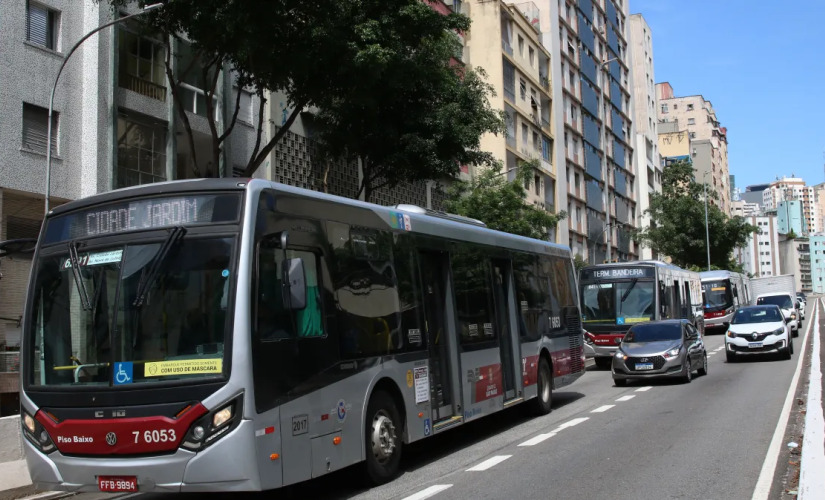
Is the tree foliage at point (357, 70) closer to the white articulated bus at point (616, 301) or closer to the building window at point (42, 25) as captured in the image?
the building window at point (42, 25)

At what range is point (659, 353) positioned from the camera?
18656 millimetres

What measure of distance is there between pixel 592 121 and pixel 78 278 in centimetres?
6304

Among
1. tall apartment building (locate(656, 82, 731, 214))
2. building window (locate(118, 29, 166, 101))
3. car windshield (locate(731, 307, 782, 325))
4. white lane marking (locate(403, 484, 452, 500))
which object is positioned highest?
tall apartment building (locate(656, 82, 731, 214))

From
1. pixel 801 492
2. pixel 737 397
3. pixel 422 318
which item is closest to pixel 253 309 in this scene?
pixel 422 318

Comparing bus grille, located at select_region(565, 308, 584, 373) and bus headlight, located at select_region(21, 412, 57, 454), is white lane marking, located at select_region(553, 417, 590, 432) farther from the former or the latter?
bus headlight, located at select_region(21, 412, 57, 454)

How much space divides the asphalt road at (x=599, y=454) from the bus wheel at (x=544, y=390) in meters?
0.20

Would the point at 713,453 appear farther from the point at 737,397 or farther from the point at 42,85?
the point at 42,85

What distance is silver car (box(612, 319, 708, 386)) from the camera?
18578 millimetres

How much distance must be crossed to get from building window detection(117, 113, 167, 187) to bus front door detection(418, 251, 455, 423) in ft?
40.3

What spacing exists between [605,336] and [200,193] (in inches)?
772

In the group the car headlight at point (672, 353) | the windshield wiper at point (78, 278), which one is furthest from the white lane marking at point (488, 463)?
the car headlight at point (672, 353)

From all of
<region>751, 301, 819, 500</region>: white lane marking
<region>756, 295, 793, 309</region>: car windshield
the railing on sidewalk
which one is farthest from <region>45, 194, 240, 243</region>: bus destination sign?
<region>756, 295, 793, 309</region>: car windshield

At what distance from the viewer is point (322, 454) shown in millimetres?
7855

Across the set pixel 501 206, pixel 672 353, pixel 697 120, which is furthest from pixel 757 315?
pixel 697 120
